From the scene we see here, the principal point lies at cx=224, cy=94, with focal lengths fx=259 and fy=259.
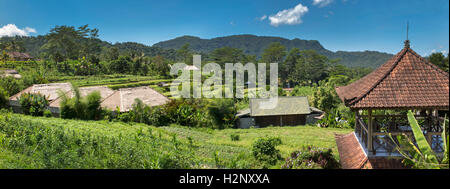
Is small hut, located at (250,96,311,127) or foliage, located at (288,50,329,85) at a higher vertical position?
foliage, located at (288,50,329,85)

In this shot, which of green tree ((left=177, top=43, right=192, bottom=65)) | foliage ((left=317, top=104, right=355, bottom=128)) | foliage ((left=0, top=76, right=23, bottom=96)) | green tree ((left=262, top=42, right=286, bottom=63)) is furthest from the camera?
green tree ((left=262, top=42, right=286, bottom=63))

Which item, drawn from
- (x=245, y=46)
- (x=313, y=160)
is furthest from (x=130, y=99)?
(x=245, y=46)

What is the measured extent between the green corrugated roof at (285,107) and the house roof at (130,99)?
263 inches

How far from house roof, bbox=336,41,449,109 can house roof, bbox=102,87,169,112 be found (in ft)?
49.8

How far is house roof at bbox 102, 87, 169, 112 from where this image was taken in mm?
18141

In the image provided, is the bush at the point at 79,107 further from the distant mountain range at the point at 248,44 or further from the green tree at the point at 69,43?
the distant mountain range at the point at 248,44

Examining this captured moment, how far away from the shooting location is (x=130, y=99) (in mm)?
18672

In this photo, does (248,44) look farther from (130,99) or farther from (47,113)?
(47,113)

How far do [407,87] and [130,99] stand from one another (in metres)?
16.9

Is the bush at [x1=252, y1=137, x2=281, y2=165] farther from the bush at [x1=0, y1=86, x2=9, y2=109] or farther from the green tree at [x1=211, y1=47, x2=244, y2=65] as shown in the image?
the green tree at [x1=211, y1=47, x2=244, y2=65]

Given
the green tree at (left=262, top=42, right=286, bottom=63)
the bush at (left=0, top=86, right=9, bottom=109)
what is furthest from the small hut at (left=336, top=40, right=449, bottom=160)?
the green tree at (left=262, top=42, right=286, bottom=63)
